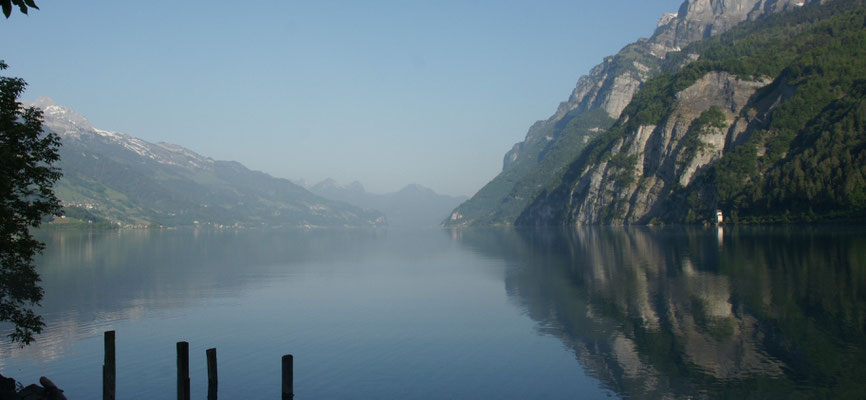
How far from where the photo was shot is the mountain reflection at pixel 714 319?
1152 inches

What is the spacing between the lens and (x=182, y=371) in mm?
24031

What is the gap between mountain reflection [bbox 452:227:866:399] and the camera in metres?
29.3

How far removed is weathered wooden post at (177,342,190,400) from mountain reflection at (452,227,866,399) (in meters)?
18.1

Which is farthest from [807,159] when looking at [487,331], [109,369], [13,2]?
[13,2]

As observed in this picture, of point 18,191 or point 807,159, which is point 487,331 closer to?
point 18,191

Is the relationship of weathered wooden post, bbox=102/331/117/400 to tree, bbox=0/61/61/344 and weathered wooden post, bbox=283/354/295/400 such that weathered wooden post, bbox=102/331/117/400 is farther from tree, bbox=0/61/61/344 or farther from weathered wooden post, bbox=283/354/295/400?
weathered wooden post, bbox=283/354/295/400

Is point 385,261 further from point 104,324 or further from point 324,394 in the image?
point 324,394

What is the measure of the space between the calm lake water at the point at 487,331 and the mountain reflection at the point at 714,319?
0.16 metres

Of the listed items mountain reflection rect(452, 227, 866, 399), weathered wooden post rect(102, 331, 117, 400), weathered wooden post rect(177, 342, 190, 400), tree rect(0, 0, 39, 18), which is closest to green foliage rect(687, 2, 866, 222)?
mountain reflection rect(452, 227, 866, 399)

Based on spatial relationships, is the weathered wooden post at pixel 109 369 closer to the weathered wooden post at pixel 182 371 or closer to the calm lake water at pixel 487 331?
the weathered wooden post at pixel 182 371

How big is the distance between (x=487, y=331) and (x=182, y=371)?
929 inches

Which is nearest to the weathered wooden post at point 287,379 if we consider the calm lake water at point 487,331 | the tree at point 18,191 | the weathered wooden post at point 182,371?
the weathered wooden post at point 182,371

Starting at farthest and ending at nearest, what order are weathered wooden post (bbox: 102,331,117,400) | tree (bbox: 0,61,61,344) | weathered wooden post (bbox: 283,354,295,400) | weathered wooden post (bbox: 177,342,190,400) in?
tree (bbox: 0,61,61,344), weathered wooden post (bbox: 102,331,117,400), weathered wooden post (bbox: 283,354,295,400), weathered wooden post (bbox: 177,342,190,400)

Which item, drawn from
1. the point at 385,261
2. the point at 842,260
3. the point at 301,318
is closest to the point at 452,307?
the point at 301,318
